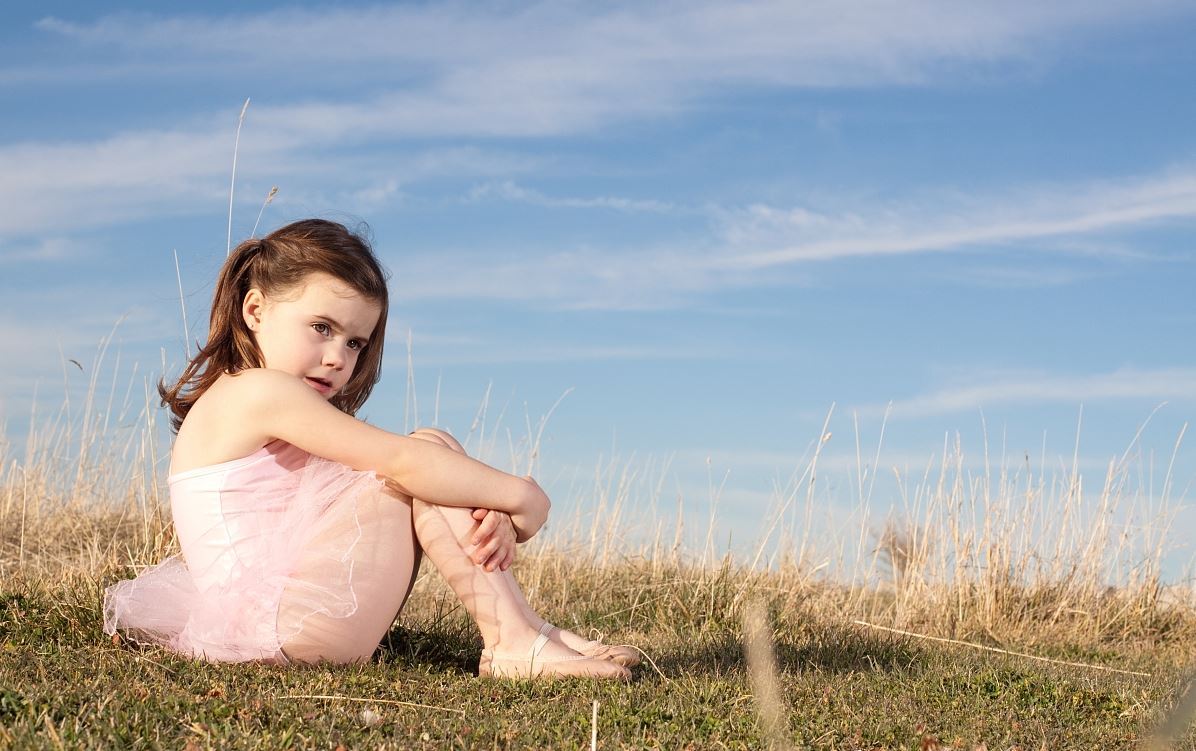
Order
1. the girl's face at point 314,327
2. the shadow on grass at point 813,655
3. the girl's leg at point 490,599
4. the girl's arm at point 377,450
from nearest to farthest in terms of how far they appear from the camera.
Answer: the girl's arm at point 377,450, the girl's leg at point 490,599, the girl's face at point 314,327, the shadow on grass at point 813,655

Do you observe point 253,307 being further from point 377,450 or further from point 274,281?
point 377,450

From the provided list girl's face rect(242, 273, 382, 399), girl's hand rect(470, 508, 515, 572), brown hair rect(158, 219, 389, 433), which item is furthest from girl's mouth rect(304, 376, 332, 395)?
girl's hand rect(470, 508, 515, 572)

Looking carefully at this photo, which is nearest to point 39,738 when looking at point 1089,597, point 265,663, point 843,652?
point 265,663

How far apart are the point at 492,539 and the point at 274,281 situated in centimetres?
104

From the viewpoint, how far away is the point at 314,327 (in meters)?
3.14

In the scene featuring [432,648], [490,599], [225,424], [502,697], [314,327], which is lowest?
[432,648]

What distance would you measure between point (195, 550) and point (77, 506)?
14.0ft

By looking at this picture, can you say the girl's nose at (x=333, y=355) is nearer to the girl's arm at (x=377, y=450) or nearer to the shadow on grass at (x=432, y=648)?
the girl's arm at (x=377, y=450)

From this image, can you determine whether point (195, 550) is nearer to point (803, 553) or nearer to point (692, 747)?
point (692, 747)

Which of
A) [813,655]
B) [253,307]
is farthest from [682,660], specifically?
[253,307]

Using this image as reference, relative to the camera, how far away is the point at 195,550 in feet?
10.1

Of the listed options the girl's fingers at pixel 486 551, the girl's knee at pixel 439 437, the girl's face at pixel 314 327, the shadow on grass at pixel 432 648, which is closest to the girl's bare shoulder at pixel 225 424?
the girl's face at pixel 314 327

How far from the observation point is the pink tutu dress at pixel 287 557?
2.96 metres

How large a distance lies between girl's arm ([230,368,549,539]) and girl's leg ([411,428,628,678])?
2.8 inches
